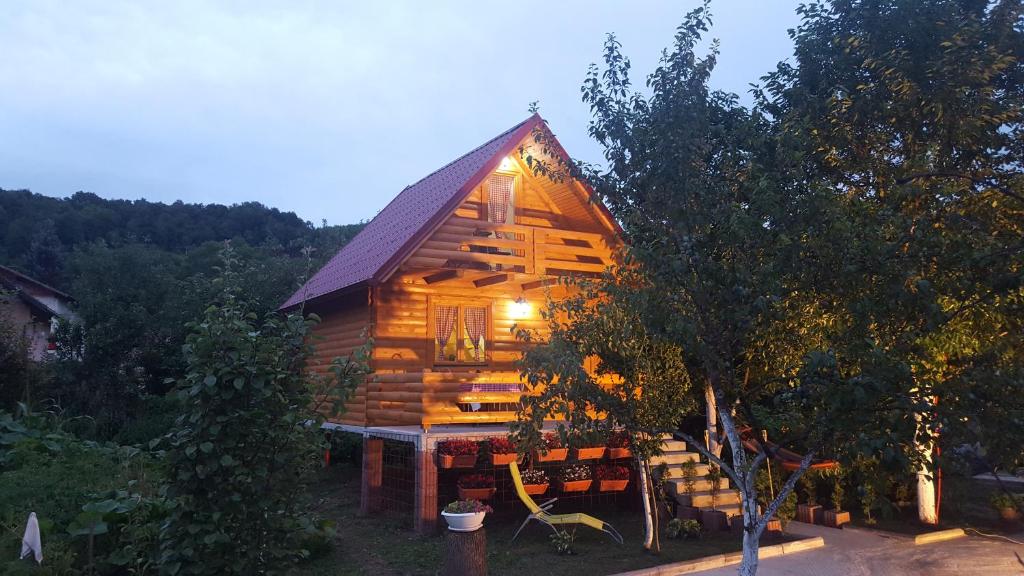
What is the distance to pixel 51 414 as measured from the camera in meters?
15.5

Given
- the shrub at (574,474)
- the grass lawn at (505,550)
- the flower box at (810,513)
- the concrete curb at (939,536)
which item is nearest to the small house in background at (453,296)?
the grass lawn at (505,550)

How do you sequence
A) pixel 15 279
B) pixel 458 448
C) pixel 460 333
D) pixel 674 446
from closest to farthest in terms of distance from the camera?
pixel 458 448
pixel 674 446
pixel 460 333
pixel 15 279

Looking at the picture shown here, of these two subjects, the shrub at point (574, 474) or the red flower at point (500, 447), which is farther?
the shrub at point (574, 474)

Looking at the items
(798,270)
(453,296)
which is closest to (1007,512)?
(798,270)

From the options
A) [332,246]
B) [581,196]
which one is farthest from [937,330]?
[332,246]

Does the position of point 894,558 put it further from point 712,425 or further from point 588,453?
point 588,453

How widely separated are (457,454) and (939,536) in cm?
753

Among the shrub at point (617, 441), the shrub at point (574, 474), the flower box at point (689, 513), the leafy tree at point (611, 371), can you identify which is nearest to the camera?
the leafy tree at point (611, 371)

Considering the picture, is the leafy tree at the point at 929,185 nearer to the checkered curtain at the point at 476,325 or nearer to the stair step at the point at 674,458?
the stair step at the point at 674,458

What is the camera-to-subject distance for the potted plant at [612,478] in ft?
38.8

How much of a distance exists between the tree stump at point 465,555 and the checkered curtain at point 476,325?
6.27 metres

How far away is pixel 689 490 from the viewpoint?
1146 cm

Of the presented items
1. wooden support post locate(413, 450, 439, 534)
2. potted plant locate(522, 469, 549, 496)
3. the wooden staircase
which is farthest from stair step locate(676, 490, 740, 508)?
wooden support post locate(413, 450, 439, 534)

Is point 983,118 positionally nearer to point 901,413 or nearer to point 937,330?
point 937,330
